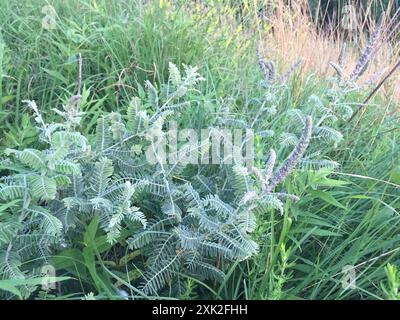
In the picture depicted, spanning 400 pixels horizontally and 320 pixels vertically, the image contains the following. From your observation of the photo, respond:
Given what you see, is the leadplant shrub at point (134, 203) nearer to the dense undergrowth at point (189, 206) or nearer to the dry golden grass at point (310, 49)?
the dense undergrowth at point (189, 206)

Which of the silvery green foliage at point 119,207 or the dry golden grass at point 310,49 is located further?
the dry golden grass at point 310,49

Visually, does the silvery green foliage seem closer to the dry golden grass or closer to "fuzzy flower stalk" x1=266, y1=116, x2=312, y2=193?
"fuzzy flower stalk" x1=266, y1=116, x2=312, y2=193

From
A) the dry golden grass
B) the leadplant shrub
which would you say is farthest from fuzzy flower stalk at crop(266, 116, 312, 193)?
the dry golden grass

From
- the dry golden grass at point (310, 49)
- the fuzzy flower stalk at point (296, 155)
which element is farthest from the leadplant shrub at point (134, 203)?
the dry golden grass at point (310, 49)

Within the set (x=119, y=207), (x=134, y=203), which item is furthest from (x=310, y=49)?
(x=119, y=207)

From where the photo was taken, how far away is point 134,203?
1.44 metres

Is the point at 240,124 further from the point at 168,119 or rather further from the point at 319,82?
the point at 319,82

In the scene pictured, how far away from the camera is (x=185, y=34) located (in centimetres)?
236

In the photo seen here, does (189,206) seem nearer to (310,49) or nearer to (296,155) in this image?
(296,155)

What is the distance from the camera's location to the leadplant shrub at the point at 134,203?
1198mm

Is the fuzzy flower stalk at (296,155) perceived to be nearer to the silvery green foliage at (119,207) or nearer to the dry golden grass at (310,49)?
the silvery green foliage at (119,207)

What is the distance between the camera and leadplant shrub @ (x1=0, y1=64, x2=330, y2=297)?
120 centimetres

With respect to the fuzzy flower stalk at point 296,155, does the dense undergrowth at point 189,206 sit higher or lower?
lower

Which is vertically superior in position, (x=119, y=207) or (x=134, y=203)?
(x=119, y=207)
